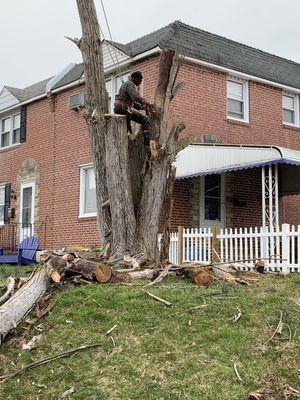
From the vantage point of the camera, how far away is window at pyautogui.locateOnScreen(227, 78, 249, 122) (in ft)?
A: 59.9

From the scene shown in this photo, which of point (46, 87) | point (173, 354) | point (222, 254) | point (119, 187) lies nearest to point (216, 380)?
point (173, 354)

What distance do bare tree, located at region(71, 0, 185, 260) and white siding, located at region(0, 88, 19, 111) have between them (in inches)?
486

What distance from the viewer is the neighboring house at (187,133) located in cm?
1648

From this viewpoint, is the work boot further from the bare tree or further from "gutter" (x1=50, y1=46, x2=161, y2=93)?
"gutter" (x1=50, y1=46, x2=161, y2=93)

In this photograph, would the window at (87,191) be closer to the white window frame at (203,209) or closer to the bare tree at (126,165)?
the white window frame at (203,209)

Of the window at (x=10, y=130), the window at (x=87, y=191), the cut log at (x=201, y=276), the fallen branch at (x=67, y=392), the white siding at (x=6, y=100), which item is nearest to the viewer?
the fallen branch at (x=67, y=392)

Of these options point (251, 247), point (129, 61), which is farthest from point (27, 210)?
point (251, 247)

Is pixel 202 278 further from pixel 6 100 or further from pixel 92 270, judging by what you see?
pixel 6 100

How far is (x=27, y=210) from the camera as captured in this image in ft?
68.0

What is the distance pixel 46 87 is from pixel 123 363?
15.5 metres

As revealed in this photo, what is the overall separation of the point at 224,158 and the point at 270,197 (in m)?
1.88

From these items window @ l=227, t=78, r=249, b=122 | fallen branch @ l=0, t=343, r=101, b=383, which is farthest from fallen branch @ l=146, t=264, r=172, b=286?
window @ l=227, t=78, r=249, b=122

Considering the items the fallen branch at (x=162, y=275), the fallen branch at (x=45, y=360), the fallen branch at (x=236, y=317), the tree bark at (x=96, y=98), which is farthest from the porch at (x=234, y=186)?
the fallen branch at (x=45, y=360)

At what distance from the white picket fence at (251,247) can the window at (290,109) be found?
7.44m
